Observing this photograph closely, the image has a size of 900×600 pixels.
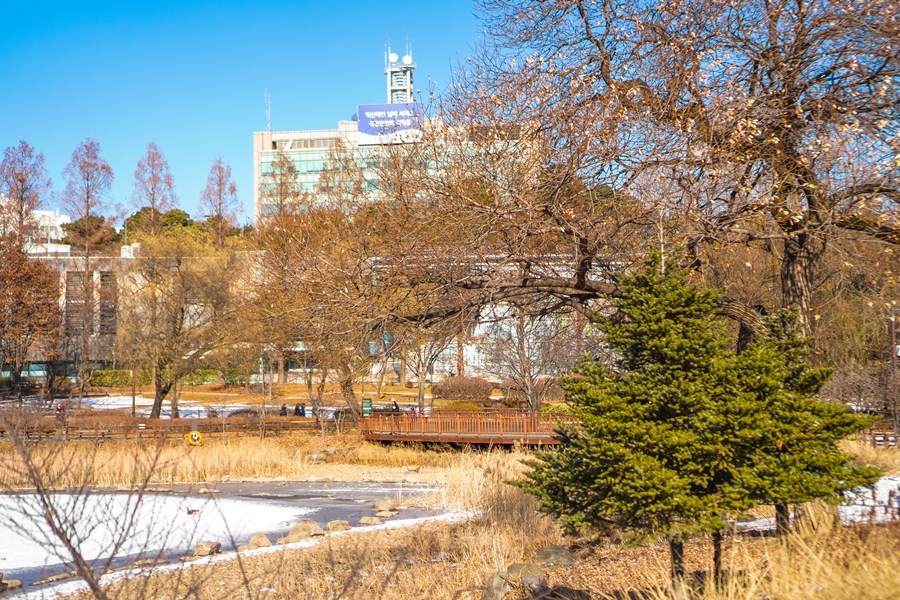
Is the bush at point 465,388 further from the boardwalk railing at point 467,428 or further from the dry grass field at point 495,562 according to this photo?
the dry grass field at point 495,562

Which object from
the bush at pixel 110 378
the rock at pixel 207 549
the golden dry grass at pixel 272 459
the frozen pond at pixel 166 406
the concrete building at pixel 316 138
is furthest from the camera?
the concrete building at pixel 316 138

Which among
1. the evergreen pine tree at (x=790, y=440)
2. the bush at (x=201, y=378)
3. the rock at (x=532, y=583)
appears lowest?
the rock at (x=532, y=583)

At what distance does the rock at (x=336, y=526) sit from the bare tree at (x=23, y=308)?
27.3m

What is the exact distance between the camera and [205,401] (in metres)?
50.9

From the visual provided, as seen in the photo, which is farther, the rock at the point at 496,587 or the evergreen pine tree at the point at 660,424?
the rock at the point at 496,587

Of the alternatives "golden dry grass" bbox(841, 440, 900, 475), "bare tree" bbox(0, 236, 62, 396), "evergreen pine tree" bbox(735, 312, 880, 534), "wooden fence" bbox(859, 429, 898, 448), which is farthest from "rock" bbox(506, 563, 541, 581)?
"bare tree" bbox(0, 236, 62, 396)

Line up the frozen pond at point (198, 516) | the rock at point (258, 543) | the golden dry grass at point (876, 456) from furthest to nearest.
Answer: the golden dry grass at point (876, 456) → the rock at point (258, 543) → the frozen pond at point (198, 516)

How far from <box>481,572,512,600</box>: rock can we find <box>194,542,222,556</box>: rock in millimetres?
5422

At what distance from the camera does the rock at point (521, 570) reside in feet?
29.0

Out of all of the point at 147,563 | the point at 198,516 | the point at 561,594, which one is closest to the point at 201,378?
the point at 198,516

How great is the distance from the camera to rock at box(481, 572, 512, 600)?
8586 mm

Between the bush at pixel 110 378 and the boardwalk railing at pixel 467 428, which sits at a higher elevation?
the bush at pixel 110 378

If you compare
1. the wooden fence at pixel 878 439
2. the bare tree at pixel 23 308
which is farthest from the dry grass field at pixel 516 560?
the bare tree at pixel 23 308

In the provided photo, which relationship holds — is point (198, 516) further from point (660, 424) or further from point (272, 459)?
point (272, 459)
